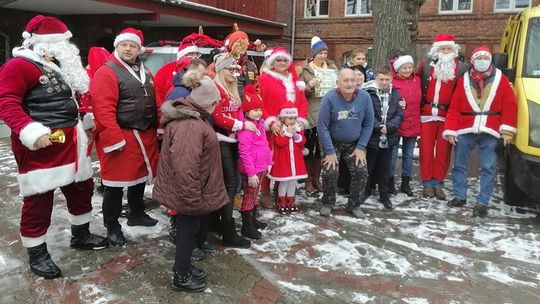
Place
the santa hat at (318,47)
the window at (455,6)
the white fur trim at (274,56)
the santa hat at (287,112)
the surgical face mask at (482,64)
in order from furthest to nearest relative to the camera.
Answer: the window at (455,6)
the santa hat at (318,47)
the surgical face mask at (482,64)
the white fur trim at (274,56)
the santa hat at (287,112)

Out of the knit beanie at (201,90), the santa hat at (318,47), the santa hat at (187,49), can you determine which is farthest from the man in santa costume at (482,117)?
the knit beanie at (201,90)

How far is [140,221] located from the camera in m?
4.79

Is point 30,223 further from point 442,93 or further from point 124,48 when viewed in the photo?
point 442,93

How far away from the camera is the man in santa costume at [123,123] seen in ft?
12.8

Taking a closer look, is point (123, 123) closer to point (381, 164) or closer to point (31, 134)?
point (31, 134)

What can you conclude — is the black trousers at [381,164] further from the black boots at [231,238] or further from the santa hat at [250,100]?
the black boots at [231,238]

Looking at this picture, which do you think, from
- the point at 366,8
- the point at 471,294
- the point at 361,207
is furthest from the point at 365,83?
the point at 366,8

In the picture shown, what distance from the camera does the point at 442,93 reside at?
5.82 metres

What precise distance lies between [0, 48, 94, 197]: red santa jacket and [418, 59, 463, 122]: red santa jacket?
4.11 m

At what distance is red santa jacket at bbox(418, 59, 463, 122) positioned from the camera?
582cm

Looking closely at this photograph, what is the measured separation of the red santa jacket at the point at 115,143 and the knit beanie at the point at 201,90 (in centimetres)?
82

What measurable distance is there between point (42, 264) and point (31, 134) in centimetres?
105

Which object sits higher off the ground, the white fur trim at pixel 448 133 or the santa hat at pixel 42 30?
the santa hat at pixel 42 30

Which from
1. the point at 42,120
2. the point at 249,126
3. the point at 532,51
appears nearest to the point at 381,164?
the point at 249,126
